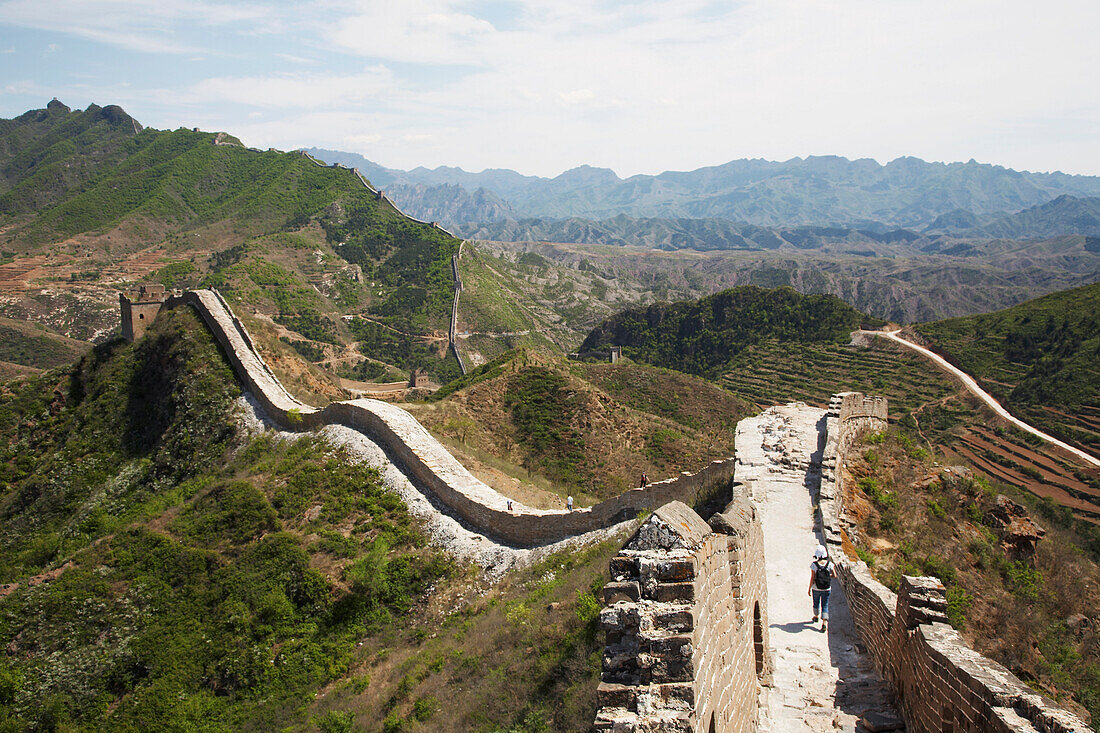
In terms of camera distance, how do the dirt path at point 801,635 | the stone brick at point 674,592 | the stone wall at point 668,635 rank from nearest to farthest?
the stone wall at point 668,635, the stone brick at point 674,592, the dirt path at point 801,635

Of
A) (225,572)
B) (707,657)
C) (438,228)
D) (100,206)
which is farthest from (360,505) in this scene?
(100,206)

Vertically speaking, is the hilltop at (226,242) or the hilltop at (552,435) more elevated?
the hilltop at (226,242)

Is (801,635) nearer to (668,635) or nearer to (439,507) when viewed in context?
(668,635)

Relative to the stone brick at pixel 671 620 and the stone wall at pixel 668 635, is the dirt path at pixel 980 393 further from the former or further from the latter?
the stone brick at pixel 671 620

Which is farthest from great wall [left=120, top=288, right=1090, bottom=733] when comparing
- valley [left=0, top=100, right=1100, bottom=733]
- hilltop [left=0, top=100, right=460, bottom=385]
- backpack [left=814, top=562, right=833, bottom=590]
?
hilltop [left=0, top=100, right=460, bottom=385]

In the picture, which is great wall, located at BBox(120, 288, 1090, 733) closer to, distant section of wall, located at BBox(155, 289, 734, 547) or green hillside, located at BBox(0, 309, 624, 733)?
distant section of wall, located at BBox(155, 289, 734, 547)

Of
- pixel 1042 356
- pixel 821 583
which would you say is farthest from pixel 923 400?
pixel 821 583

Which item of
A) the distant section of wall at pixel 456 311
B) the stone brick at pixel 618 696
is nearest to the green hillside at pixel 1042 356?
the stone brick at pixel 618 696
